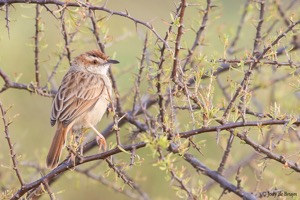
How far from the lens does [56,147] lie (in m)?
5.23

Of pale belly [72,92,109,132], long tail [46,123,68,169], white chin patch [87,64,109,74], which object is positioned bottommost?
long tail [46,123,68,169]

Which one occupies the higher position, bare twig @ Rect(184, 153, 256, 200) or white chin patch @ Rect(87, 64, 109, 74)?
white chin patch @ Rect(87, 64, 109, 74)

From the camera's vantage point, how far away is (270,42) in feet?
12.9

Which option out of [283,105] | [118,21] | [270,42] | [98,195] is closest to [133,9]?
[118,21]

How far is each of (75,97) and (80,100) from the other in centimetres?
6

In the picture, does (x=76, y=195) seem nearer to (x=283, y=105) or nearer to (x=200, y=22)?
(x=283, y=105)

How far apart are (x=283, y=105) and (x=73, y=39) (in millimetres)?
1847

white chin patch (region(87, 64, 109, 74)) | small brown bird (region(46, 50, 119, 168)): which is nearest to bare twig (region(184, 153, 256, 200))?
small brown bird (region(46, 50, 119, 168))

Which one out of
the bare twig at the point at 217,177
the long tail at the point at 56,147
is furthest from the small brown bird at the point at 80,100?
the bare twig at the point at 217,177

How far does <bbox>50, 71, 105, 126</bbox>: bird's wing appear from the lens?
5.69m

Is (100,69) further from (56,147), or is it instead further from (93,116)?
(56,147)

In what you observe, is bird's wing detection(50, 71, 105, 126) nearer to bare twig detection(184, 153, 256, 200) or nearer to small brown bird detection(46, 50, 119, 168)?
small brown bird detection(46, 50, 119, 168)

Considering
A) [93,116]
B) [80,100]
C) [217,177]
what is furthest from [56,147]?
[217,177]

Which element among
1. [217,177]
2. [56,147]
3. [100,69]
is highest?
[100,69]
